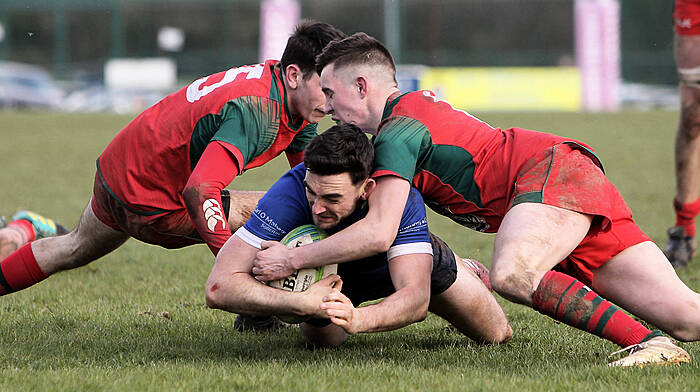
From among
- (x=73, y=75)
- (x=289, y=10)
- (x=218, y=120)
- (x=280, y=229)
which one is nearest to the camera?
(x=280, y=229)

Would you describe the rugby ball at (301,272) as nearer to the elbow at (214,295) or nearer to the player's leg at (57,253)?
the elbow at (214,295)

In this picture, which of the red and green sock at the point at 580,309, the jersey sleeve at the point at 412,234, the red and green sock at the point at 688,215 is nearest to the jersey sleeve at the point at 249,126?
the jersey sleeve at the point at 412,234

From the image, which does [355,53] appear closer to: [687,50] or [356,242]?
[356,242]

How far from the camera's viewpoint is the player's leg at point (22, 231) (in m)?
6.48

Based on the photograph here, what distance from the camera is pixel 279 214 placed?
4344 mm

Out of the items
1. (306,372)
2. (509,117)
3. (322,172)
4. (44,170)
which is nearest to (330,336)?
(306,372)

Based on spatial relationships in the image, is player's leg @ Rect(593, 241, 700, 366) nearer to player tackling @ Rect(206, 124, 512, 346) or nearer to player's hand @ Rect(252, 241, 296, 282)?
player tackling @ Rect(206, 124, 512, 346)

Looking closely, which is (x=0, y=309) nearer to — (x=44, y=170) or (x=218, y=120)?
(x=218, y=120)

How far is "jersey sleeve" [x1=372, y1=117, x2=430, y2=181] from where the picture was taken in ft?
13.7

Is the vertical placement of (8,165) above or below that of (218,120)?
below

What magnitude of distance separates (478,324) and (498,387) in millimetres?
916

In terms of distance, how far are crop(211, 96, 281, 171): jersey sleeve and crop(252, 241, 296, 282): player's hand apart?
672mm

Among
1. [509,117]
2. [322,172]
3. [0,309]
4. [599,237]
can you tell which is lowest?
[509,117]

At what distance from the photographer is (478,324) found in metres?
4.60
